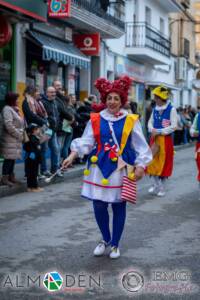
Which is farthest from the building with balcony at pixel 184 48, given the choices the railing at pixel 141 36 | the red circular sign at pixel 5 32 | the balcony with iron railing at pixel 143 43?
the red circular sign at pixel 5 32

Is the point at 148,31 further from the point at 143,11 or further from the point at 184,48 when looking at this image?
the point at 184,48

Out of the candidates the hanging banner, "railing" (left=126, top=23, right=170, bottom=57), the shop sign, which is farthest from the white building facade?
the hanging banner

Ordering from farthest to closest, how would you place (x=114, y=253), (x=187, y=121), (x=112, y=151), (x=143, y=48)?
Answer: (x=187, y=121), (x=143, y=48), (x=114, y=253), (x=112, y=151)

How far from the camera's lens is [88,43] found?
20.7 metres

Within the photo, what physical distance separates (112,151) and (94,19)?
14161 mm

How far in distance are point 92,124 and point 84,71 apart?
15645mm

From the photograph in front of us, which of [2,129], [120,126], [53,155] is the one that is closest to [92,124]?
[120,126]

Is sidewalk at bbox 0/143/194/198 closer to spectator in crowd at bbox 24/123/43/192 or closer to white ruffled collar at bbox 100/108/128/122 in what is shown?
spectator in crowd at bbox 24/123/43/192

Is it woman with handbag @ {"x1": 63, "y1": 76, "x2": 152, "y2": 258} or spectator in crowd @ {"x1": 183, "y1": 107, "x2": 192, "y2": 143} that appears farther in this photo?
spectator in crowd @ {"x1": 183, "y1": 107, "x2": 192, "y2": 143}

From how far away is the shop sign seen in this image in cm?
2066

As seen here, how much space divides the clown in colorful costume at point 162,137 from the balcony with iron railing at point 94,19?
8171 mm

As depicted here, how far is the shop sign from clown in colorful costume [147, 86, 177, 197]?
10359 millimetres

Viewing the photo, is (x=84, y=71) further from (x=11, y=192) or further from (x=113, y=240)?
(x=113, y=240)

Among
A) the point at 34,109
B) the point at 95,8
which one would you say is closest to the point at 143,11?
the point at 95,8
